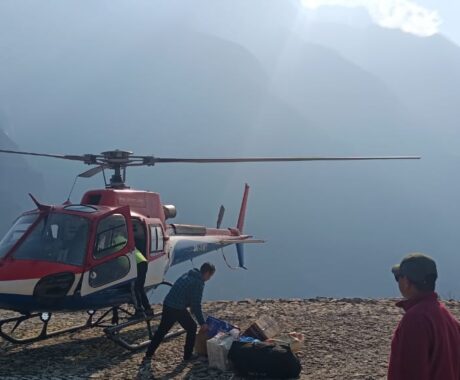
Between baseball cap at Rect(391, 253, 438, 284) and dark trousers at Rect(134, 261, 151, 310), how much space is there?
5517 mm

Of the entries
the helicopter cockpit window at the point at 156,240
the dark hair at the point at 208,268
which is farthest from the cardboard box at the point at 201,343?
the helicopter cockpit window at the point at 156,240

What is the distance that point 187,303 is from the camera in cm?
676

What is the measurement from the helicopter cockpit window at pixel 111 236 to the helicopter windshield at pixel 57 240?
0.21m

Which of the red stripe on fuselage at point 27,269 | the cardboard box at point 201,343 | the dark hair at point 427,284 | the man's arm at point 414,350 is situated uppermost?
the dark hair at point 427,284

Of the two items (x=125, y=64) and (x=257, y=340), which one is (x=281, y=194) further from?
(x=257, y=340)

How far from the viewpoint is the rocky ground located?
6250 mm

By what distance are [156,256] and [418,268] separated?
6169 millimetres

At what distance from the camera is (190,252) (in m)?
10.2

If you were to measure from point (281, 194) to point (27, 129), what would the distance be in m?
67.6

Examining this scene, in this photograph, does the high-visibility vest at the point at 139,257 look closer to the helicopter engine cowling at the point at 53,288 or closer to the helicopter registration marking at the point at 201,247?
the helicopter engine cowling at the point at 53,288

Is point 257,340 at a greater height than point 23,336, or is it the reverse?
point 257,340

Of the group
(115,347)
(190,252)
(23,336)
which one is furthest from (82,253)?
(190,252)

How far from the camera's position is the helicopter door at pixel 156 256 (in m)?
8.50

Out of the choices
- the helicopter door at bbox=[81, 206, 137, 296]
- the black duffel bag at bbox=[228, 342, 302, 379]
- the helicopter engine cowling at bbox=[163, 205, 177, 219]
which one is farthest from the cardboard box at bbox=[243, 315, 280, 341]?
the helicopter engine cowling at bbox=[163, 205, 177, 219]
